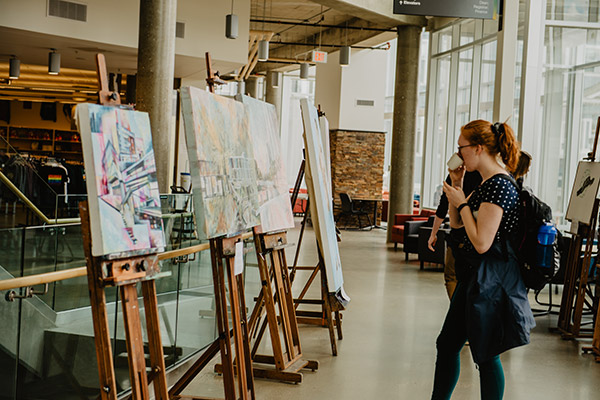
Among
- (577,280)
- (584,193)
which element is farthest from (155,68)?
(577,280)

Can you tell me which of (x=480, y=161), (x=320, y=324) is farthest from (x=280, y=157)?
(x=320, y=324)

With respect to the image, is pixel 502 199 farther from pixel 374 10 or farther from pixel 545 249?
pixel 374 10

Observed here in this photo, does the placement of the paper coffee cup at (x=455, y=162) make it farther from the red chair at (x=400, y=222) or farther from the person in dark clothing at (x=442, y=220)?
the red chair at (x=400, y=222)

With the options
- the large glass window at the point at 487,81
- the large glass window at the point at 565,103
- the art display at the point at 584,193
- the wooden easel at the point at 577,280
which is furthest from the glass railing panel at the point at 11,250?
the large glass window at the point at 487,81

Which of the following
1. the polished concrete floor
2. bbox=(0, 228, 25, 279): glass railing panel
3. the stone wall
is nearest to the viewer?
bbox=(0, 228, 25, 279): glass railing panel

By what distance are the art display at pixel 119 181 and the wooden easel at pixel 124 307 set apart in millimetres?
44

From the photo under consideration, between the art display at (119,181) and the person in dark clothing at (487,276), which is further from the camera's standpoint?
the person in dark clothing at (487,276)

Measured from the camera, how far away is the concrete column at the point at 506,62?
28.5 feet

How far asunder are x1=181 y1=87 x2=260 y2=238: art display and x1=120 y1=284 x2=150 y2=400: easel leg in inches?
25.4

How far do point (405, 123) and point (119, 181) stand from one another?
12.3 m

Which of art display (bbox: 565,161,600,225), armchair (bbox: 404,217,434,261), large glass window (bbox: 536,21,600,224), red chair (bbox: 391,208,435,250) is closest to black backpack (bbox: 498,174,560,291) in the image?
art display (bbox: 565,161,600,225)

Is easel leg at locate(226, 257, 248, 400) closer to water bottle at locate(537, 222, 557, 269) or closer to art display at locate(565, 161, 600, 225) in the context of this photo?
water bottle at locate(537, 222, 557, 269)

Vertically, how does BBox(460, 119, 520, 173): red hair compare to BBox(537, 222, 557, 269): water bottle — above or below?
above

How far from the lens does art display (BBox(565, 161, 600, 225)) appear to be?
5.97 m
